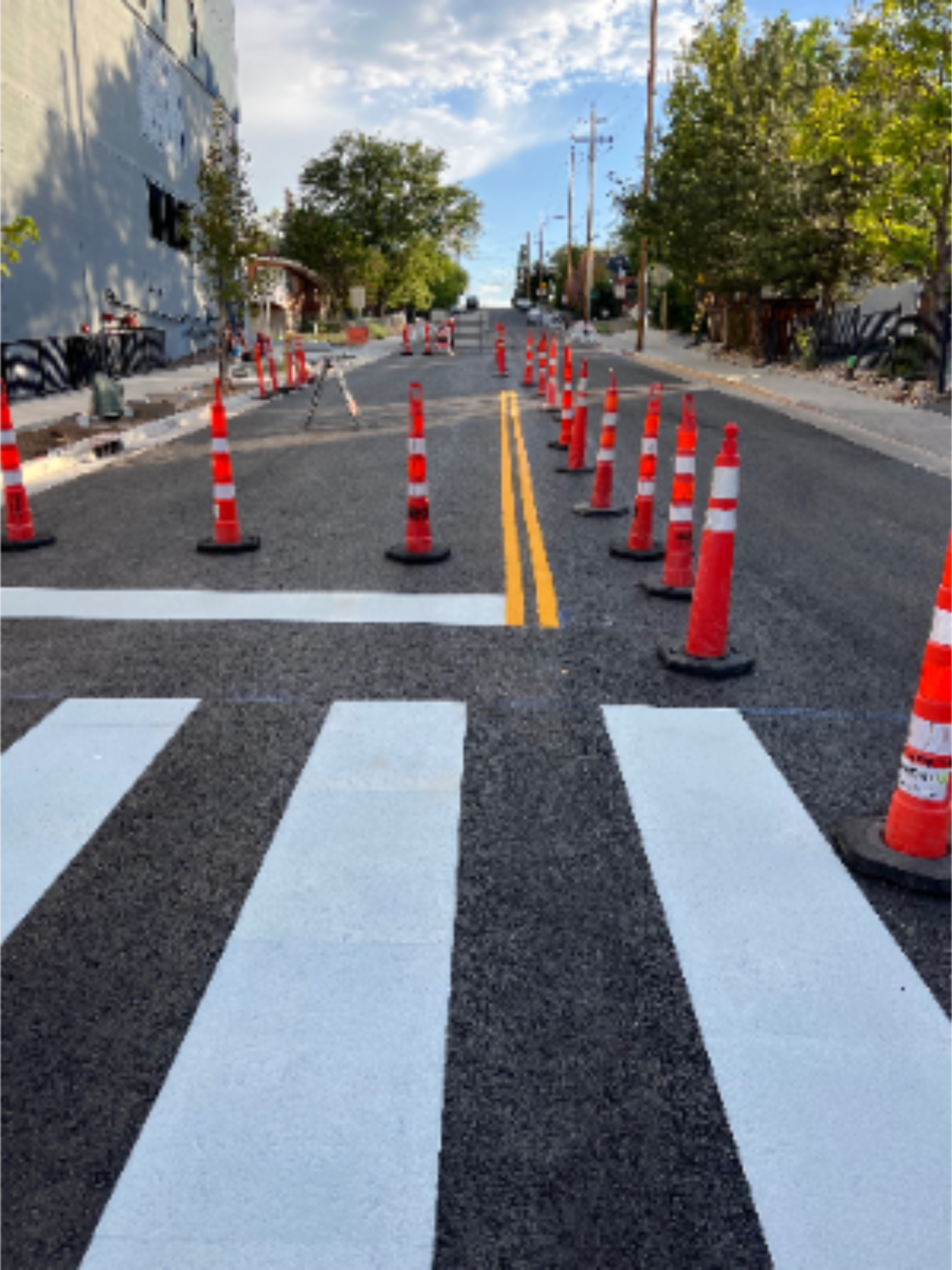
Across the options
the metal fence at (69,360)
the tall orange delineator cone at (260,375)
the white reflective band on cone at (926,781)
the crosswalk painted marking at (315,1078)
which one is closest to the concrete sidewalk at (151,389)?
the metal fence at (69,360)

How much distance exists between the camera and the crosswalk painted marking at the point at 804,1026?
234 centimetres

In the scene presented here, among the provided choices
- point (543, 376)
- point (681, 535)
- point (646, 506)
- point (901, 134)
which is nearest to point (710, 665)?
point (681, 535)

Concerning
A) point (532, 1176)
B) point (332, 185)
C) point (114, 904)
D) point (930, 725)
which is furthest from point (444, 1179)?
point (332, 185)

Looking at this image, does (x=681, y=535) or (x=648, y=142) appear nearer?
(x=681, y=535)

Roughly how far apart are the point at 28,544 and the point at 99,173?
2121 cm

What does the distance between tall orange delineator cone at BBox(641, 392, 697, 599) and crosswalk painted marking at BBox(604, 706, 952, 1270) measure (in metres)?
2.61

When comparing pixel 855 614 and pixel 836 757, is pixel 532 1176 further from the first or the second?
pixel 855 614

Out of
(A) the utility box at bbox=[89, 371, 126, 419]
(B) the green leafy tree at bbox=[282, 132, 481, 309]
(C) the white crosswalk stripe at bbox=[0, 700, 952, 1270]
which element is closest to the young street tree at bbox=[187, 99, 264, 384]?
(A) the utility box at bbox=[89, 371, 126, 419]

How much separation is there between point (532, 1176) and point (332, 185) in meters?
94.8

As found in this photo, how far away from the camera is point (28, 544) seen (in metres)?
8.88

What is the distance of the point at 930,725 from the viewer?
3.67 meters

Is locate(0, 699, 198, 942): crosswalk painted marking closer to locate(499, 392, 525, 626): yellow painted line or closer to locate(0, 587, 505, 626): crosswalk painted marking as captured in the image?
locate(0, 587, 505, 626): crosswalk painted marking

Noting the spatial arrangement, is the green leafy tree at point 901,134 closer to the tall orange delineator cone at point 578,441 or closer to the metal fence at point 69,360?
the tall orange delineator cone at point 578,441

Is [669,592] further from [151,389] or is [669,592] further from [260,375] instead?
[151,389]
